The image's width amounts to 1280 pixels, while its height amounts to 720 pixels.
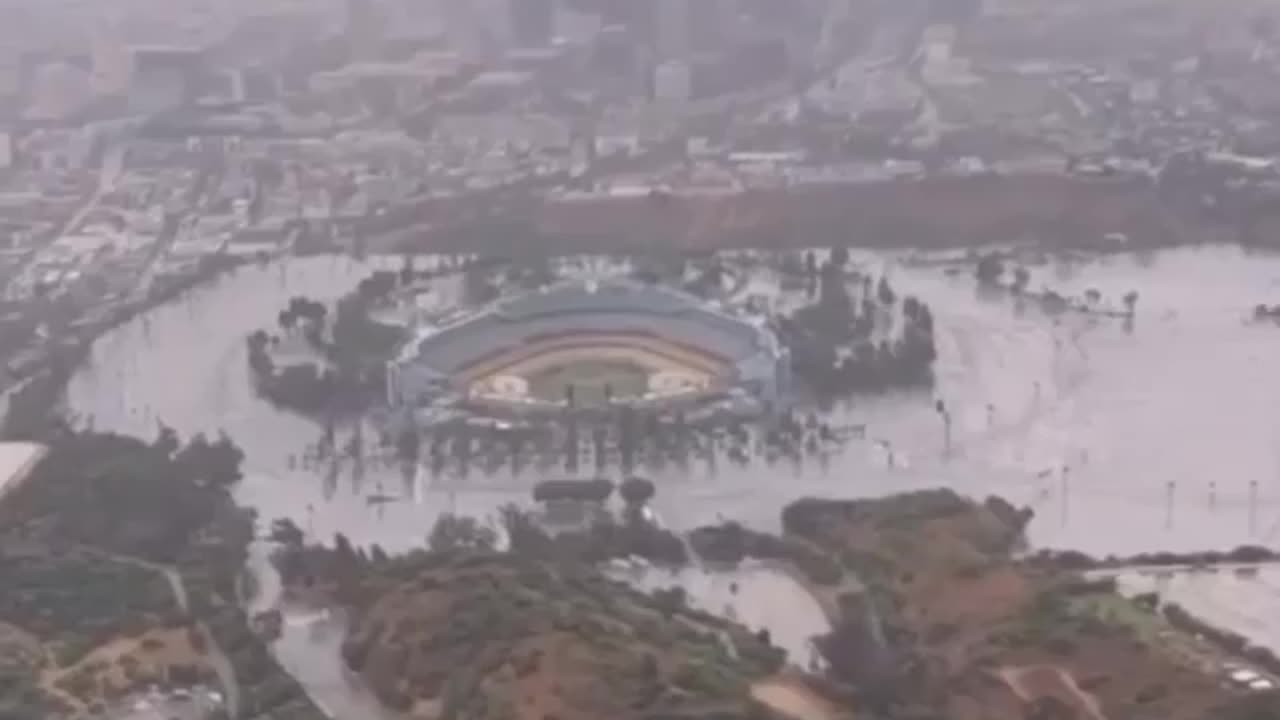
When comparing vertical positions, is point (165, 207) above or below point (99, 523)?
above

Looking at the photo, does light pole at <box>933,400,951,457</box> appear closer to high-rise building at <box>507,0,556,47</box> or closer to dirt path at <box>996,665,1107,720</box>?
dirt path at <box>996,665,1107,720</box>

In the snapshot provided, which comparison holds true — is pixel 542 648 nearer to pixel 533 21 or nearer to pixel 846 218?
pixel 846 218

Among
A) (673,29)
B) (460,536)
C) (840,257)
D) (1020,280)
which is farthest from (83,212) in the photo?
(460,536)

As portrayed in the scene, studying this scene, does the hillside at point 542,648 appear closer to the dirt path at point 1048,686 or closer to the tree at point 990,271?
the dirt path at point 1048,686

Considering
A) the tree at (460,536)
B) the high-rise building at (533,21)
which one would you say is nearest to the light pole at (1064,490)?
the tree at (460,536)

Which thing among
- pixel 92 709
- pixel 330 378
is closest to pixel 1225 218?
pixel 330 378

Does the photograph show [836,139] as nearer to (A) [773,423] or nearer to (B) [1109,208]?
(B) [1109,208]
